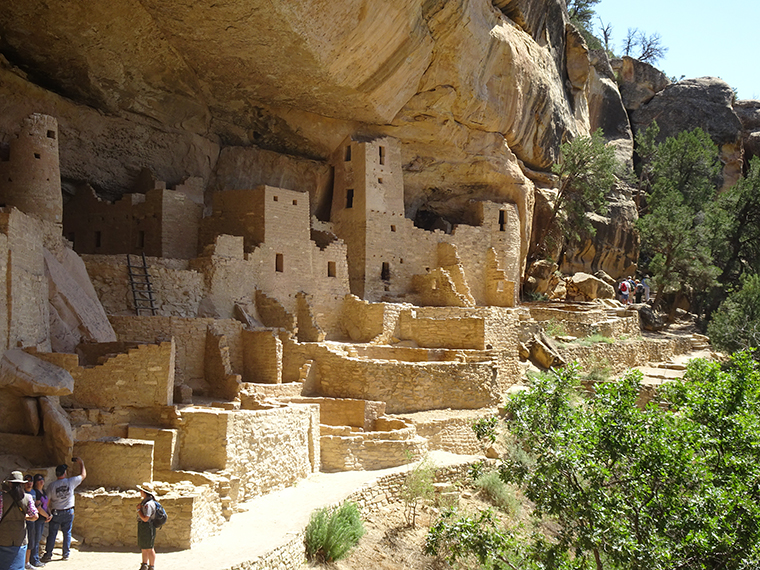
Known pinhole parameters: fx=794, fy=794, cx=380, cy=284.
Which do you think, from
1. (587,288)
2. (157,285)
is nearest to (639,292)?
(587,288)

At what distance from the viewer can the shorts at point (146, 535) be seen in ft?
33.8

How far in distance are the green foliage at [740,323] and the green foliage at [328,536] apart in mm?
18963

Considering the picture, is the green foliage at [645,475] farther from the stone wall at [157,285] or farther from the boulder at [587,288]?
the boulder at [587,288]

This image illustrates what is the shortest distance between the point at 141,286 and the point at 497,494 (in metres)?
8.89

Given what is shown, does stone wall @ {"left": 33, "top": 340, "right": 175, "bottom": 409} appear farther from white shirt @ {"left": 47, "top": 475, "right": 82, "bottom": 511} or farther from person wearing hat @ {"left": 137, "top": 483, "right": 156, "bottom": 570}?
person wearing hat @ {"left": 137, "top": 483, "right": 156, "bottom": 570}

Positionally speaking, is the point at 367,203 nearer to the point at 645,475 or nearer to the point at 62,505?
the point at 645,475

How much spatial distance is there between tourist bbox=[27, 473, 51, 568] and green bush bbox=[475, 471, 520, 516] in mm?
9046

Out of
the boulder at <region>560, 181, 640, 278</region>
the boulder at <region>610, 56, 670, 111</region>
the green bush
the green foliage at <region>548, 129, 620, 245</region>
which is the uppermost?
the boulder at <region>610, 56, 670, 111</region>

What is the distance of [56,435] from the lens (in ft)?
38.2

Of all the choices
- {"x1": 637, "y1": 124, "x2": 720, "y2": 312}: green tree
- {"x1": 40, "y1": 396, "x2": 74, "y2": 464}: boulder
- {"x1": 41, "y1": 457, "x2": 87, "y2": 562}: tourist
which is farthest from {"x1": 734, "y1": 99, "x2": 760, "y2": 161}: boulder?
{"x1": 41, "y1": 457, "x2": 87, "y2": 562}: tourist

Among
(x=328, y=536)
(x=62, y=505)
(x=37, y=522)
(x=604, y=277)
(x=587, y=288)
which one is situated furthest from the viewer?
(x=604, y=277)

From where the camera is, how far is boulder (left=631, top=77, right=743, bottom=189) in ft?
139

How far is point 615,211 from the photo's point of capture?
33969 millimetres

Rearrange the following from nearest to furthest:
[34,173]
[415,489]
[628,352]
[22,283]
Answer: [22,283]
[415,489]
[34,173]
[628,352]
